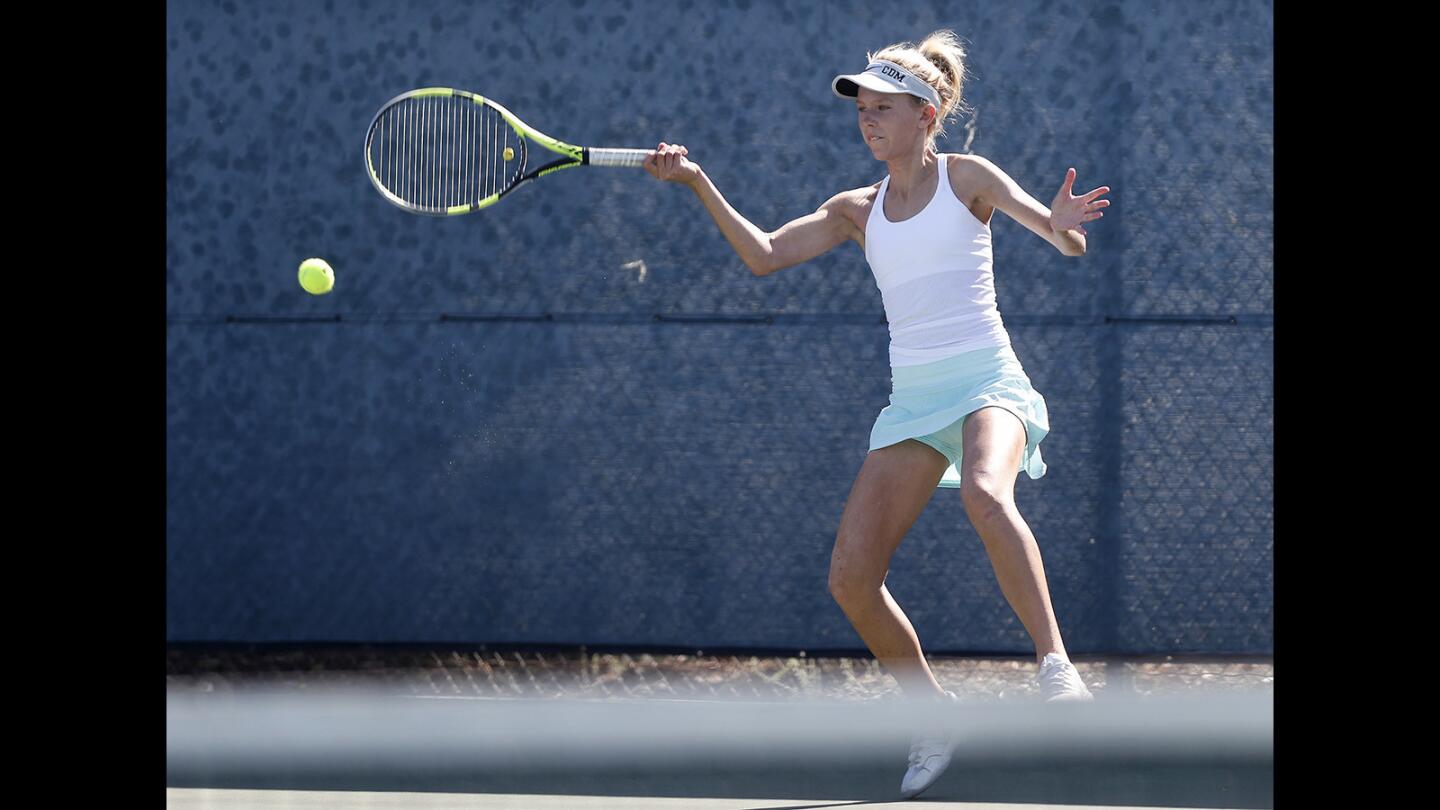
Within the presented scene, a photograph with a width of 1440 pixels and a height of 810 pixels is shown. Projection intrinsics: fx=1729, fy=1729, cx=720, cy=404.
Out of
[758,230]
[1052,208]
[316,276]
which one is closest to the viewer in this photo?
[1052,208]

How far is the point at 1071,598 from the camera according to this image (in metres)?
5.28

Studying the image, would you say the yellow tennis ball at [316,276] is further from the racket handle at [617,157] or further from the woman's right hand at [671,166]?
the woman's right hand at [671,166]

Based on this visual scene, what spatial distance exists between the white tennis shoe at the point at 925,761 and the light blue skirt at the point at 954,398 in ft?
1.82

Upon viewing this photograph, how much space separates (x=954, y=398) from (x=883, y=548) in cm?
35

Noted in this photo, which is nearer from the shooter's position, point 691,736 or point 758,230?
point 758,230

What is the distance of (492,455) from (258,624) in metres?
0.94

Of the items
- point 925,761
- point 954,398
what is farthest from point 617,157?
point 925,761

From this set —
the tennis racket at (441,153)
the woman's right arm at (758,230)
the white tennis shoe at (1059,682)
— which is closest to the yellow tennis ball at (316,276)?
the tennis racket at (441,153)

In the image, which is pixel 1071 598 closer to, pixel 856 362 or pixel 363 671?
pixel 856 362

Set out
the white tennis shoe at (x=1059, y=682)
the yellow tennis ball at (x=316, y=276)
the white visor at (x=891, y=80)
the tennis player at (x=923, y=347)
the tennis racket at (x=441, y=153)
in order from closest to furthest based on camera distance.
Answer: the white tennis shoe at (x=1059, y=682) → the tennis player at (x=923, y=347) → the white visor at (x=891, y=80) → the yellow tennis ball at (x=316, y=276) → the tennis racket at (x=441, y=153)

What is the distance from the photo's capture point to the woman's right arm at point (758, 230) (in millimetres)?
3803

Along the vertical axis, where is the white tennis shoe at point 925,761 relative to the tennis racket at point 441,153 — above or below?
below

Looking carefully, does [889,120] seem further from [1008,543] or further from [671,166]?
[1008,543]

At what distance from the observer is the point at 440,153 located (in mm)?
5156
